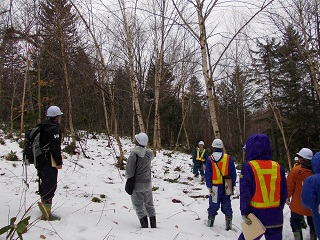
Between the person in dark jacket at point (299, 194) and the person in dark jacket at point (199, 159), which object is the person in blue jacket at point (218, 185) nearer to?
the person in dark jacket at point (299, 194)

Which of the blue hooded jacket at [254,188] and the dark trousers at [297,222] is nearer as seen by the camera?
the blue hooded jacket at [254,188]

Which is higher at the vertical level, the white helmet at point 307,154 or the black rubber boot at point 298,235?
the white helmet at point 307,154

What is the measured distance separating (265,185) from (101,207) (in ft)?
12.6

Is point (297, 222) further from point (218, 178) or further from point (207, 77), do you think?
point (207, 77)

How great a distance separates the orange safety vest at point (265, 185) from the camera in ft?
11.6

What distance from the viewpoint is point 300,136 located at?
20.4 metres

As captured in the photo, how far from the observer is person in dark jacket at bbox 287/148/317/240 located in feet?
16.4

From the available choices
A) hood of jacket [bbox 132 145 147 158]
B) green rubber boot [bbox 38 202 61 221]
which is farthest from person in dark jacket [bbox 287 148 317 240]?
green rubber boot [bbox 38 202 61 221]

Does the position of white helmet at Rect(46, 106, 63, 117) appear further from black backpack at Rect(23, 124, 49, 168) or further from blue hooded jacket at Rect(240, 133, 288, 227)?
blue hooded jacket at Rect(240, 133, 288, 227)

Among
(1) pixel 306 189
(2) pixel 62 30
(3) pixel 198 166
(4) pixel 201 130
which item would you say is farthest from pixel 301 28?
(4) pixel 201 130

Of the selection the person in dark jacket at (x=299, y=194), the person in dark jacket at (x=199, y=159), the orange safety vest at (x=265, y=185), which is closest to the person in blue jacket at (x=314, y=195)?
the orange safety vest at (x=265, y=185)

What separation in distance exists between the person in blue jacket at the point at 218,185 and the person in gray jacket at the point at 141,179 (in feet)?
4.32

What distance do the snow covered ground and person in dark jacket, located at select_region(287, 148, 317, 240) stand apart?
1.84 feet

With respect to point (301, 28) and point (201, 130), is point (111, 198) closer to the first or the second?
point (301, 28)
